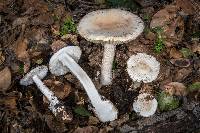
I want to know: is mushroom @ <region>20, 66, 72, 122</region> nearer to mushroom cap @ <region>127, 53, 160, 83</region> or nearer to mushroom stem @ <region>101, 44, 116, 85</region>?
mushroom stem @ <region>101, 44, 116, 85</region>

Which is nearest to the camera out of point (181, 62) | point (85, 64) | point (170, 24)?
point (181, 62)

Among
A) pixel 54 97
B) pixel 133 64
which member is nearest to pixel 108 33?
pixel 133 64

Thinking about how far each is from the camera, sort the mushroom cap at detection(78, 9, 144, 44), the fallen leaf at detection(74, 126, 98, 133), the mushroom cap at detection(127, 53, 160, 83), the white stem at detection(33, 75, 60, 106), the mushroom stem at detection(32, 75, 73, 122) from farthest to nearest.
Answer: the mushroom cap at detection(127, 53, 160, 83) < the white stem at detection(33, 75, 60, 106) < the mushroom stem at detection(32, 75, 73, 122) < the fallen leaf at detection(74, 126, 98, 133) < the mushroom cap at detection(78, 9, 144, 44)

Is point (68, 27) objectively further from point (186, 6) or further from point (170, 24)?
point (186, 6)

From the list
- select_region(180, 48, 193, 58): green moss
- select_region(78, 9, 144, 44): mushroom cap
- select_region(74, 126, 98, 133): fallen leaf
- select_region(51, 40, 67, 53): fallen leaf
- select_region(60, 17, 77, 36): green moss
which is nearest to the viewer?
select_region(78, 9, 144, 44): mushroom cap

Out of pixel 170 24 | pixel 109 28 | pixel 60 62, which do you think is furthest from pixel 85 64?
pixel 170 24

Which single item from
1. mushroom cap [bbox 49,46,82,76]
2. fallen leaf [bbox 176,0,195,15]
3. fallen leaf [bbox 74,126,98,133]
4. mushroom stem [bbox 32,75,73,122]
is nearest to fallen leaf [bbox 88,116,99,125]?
fallen leaf [bbox 74,126,98,133]

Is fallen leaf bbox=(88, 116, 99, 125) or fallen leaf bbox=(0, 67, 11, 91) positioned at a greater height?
fallen leaf bbox=(0, 67, 11, 91)
